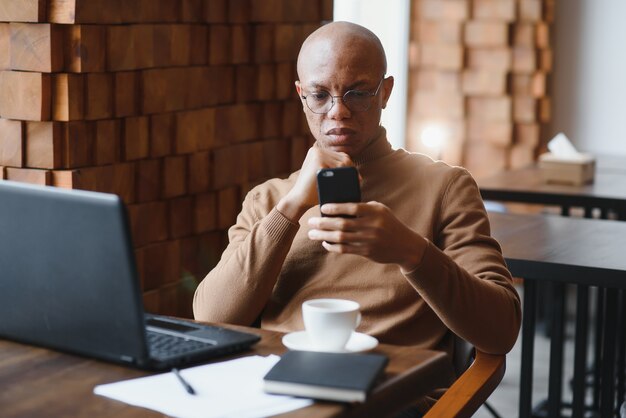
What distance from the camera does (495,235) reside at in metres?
2.92

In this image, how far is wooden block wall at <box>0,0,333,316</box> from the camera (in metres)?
2.12

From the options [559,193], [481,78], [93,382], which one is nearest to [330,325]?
[93,382]

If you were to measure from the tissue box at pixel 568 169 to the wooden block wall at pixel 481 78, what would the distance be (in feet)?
5.58

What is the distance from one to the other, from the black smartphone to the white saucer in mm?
216

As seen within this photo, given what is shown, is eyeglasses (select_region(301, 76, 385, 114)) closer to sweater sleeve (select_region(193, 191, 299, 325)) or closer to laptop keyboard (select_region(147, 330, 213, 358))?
sweater sleeve (select_region(193, 191, 299, 325))

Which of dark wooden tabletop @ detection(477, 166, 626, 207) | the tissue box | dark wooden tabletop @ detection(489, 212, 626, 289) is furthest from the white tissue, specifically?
dark wooden tabletop @ detection(489, 212, 626, 289)

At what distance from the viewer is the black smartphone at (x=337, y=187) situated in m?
1.61

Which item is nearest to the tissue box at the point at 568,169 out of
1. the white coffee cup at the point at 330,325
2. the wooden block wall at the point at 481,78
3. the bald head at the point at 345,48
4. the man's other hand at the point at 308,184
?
the wooden block wall at the point at 481,78

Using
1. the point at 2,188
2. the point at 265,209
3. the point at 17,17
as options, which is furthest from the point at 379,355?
the point at 17,17

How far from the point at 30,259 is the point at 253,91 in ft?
4.61

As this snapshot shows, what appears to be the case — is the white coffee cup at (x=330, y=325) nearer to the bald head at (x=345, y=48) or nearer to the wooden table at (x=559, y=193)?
the bald head at (x=345, y=48)

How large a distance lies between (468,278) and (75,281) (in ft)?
2.43

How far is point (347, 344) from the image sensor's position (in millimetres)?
1534

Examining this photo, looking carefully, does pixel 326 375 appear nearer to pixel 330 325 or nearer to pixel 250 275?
pixel 330 325
